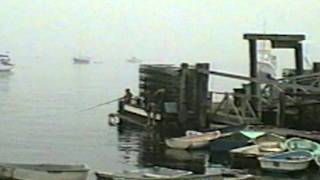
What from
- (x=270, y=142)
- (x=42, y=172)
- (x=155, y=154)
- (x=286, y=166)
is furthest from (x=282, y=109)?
(x=42, y=172)

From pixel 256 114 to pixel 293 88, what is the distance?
8.90 feet

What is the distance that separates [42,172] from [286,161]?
886cm

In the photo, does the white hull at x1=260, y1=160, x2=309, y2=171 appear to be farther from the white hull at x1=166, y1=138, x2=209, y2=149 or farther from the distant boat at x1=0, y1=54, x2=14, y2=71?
the distant boat at x1=0, y1=54, x2=14, y2=71

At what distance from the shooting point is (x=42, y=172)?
24.4m

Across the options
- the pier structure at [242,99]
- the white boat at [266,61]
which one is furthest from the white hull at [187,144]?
the white boat at [266,61]

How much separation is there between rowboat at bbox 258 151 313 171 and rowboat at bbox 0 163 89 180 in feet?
23.0

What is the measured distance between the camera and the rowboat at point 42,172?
79.9 ft

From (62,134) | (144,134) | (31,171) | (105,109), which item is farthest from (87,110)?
→ (31,171)

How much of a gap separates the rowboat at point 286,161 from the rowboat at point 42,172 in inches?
276

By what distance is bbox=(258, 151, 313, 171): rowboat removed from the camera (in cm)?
2852

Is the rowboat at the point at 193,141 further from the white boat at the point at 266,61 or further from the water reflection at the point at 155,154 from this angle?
the white boat at the point at 266,61

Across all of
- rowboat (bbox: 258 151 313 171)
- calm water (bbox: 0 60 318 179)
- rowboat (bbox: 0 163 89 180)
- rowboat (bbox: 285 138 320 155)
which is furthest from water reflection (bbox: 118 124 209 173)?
rowboat (bbox: 0 163 89 180)

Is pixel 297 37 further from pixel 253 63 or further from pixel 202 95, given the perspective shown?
pixel 202 95

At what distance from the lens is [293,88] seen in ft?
121
